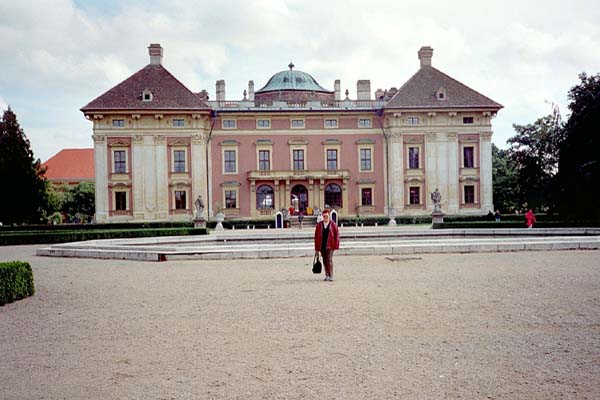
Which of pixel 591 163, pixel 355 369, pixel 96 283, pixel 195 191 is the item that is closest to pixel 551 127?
pixel 591 163

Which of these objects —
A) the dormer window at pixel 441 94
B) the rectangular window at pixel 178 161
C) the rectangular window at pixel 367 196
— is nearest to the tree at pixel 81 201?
the rectangular window at pixel 178 161

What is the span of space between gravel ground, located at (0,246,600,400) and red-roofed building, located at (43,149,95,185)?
67.3m

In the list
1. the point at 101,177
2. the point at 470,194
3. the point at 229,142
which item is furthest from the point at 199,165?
the point at 470,194

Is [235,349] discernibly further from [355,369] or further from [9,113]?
[9,113]

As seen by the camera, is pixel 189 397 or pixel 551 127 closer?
pixel 189 397

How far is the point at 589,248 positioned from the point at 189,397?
646 inches

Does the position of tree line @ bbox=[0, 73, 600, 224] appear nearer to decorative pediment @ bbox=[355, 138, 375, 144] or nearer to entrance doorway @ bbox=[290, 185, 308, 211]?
decorative pediment @ bbox=[355, 138, 375, 144]

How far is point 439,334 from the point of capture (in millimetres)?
6777

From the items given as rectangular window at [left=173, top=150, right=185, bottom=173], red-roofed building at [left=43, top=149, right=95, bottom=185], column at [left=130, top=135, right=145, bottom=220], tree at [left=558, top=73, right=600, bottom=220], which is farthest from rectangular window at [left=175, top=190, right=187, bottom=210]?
Result: red-roofed building at [left=43, top=149, right=95, bottom=185]

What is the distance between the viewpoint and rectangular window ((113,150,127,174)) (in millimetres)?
45000

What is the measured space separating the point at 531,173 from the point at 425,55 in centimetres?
1356

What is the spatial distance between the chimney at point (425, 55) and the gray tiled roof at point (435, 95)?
1509 millimetres

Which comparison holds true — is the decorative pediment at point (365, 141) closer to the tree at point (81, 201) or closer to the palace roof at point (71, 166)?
the tree at point (81, 201)

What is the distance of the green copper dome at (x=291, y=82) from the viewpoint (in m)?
56.2
